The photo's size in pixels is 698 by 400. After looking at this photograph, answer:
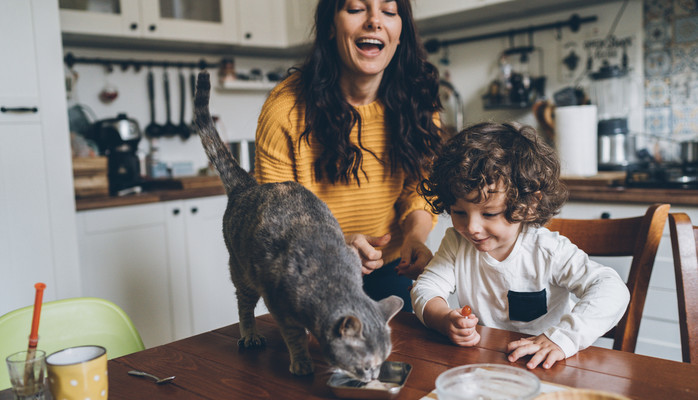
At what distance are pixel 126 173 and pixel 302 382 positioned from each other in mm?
2391

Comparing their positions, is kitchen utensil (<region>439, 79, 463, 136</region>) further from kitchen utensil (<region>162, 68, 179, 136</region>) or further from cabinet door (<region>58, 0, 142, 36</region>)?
cabinet door (<region>58, 0, 142, 36</region>)

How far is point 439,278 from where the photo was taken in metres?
1.25

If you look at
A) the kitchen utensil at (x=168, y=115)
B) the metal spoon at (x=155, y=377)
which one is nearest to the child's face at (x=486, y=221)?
the metal spoon at (x=155, y=377)

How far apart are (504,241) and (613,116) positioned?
1829mm

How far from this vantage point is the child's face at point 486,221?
116cm

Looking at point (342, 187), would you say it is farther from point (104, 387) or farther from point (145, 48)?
point (145, 48)

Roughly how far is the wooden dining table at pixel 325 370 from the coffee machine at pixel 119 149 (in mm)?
2080

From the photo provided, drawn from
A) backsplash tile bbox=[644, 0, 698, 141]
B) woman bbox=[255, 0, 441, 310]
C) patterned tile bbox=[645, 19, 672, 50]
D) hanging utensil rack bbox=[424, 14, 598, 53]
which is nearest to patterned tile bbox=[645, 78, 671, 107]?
backsplash tile bbox=[644, 0, 698, 141]

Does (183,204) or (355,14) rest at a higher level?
(355,14)

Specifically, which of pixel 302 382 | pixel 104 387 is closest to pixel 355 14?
pixel 302 382

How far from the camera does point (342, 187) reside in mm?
1505

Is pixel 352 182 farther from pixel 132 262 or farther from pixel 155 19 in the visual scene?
pixel 155 19

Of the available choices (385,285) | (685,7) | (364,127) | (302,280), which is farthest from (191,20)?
(302,280)

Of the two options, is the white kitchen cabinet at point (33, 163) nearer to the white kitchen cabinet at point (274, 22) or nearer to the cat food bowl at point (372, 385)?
the white kitchen cabinet at point (274, 22)
